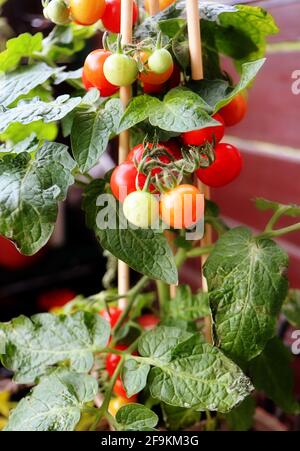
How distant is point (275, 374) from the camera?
2.35ft

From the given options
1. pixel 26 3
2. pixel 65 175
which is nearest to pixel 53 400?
pixel 65 175

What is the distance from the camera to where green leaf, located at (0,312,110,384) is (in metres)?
0.61

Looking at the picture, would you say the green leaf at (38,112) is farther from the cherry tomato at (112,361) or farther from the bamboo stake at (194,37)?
the cherry tomato at (112,361)

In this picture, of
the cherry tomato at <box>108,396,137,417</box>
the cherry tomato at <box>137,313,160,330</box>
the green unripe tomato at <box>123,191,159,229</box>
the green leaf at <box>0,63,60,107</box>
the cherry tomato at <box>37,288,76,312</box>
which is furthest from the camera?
the cherry tomato at <box>37,288,76,312</box>

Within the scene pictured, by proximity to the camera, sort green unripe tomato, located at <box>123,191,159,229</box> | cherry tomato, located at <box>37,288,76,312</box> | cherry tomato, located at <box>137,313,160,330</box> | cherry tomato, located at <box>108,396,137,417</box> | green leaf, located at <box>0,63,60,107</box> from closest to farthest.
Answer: green unripe tomato, located at <box>123,191,159,229</box> < green leaf, located at <box>0,63,60,107</box> < cherry tomato, located at <box>108,396,137,417</box> < cherry tomato, located at <box>137,313,160,330</box> < cherry tomato, located at <box>37,288,76,312</box>

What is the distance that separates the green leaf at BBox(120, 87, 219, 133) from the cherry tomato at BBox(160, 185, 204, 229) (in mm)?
55

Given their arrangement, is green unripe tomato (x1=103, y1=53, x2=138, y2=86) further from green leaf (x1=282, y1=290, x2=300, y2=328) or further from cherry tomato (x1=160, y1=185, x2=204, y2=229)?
green leaf (x1=282, y1=290, x2=300, y2=328)

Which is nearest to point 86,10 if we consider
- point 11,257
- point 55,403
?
point 55,403

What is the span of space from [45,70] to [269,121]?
586 millimetres

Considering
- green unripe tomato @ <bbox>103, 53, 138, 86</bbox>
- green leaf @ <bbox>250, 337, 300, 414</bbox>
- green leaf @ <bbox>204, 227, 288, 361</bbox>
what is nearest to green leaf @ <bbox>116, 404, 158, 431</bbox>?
green leaf @ <bbox>204, 227, 288, 361</bbox>

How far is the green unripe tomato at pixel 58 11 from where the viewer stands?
0.55 metres

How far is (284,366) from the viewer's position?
721 mm

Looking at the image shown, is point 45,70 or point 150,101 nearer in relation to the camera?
point 150,101
